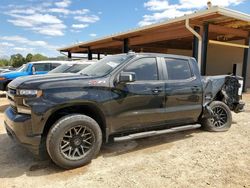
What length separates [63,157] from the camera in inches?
145

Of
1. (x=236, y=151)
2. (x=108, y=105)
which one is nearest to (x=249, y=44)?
(x=236, y=151)

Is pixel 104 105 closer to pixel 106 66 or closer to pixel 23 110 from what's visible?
pixel 106 66

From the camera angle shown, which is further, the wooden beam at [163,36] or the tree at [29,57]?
the tree at [29,57]

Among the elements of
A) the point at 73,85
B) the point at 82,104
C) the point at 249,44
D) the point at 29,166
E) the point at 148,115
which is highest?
the point at 249,44

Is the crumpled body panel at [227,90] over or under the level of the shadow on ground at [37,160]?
over

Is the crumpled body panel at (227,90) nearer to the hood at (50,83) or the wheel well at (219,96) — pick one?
the wheel well at (219,96)

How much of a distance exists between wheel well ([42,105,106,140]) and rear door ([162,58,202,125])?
1377 mm

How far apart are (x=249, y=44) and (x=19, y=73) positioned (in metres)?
11.8

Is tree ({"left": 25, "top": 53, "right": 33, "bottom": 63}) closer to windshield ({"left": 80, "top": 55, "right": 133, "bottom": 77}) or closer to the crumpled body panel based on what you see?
windshield ({"left": 80, "top": 55, "right": 133, "bottom": 77})

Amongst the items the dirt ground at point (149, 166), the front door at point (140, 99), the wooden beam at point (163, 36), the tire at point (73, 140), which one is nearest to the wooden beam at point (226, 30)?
the wooden beam at point (163, 36)

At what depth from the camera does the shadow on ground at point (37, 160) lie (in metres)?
3.70

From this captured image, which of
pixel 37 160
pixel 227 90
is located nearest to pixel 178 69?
pixel 227 90

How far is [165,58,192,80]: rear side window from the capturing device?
16.0 ft

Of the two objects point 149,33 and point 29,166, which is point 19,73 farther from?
point 29,166
